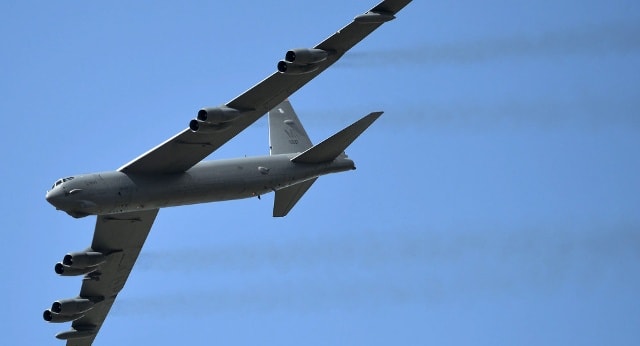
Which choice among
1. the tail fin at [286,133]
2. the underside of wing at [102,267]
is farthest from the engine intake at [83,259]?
the tail fin at [286,133]

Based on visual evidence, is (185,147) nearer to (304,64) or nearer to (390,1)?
(304,64)

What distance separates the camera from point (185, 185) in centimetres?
5616

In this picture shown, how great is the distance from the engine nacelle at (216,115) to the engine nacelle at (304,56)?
318 cm

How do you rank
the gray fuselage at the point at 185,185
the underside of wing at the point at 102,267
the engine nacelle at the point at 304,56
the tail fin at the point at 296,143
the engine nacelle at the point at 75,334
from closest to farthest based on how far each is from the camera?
the engine nacelle at the point at 304,56 → the gray fuselage at the point at 185,185 → the tail fin at the point at 296,143 → the underside of wing at the point at 102,267 → the engine nacelle at the point at 75,334

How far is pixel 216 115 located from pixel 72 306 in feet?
48.8

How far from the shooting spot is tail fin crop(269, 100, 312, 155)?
6328 centimetres

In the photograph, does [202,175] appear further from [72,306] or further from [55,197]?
[72,306]

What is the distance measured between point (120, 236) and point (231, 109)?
10344mm

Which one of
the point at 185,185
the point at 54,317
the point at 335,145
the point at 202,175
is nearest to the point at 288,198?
the point at 335,145

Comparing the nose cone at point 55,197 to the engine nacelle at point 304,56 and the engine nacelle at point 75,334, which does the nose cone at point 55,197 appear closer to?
the engine nacelle at point 304,56

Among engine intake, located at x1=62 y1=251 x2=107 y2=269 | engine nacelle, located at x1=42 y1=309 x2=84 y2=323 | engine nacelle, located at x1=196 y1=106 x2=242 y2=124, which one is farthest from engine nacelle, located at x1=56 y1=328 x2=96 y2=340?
engine nacelle, located at x1=196 y1=106 x2=242 y2=124

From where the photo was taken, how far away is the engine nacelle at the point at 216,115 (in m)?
53.1

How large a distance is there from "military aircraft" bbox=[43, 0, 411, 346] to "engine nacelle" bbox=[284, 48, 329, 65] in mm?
39

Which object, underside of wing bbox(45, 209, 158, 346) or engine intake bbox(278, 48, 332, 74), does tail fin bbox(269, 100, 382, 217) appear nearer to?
engine intake bbox(278, 48, 332, 74)
